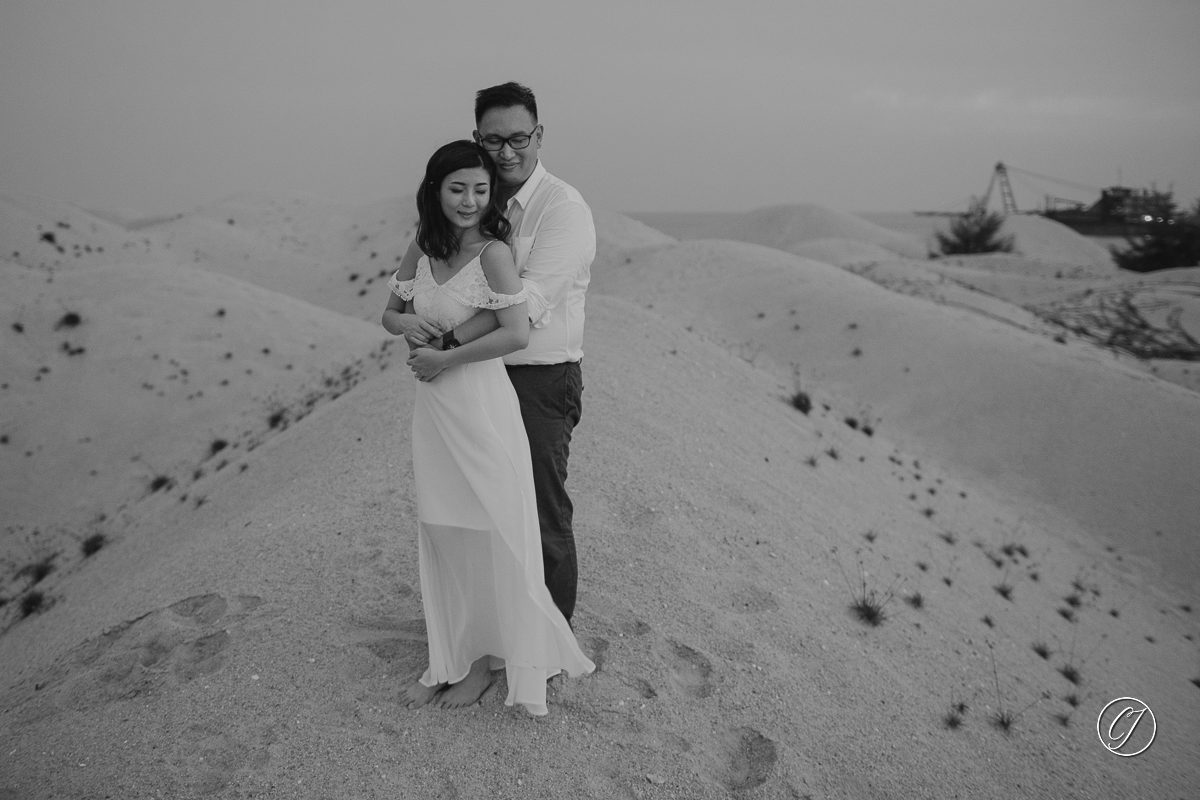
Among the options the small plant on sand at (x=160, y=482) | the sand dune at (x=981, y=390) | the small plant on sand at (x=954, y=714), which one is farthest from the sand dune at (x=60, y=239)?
the small plant on sand at (x=954, y=714)

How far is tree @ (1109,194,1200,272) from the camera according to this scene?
23891 mm

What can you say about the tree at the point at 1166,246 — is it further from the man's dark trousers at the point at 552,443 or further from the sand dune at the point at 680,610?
the man's dark trousers at the point at 552,443

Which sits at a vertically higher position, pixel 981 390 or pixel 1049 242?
pixel 981 390

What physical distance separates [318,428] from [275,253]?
1781 centimetres

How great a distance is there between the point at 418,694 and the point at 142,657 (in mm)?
1486

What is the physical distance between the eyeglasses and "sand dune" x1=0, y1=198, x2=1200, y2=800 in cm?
231

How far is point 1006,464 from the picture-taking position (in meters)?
9.75

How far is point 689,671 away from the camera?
3.74 meters

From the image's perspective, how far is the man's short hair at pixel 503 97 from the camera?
114 inches

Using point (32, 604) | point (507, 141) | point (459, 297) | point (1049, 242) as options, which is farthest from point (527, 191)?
point (1049, 242)

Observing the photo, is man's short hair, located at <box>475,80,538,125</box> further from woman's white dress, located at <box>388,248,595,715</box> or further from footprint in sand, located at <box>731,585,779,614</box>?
footprint in sand, located at <box>731,585,779,614</box>

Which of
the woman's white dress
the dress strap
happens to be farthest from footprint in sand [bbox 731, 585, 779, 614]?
the dress strap

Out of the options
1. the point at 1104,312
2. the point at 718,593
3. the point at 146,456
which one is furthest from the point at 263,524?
the point at 1104,312

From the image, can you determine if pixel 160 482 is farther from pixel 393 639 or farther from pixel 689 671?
pixel 689 671
